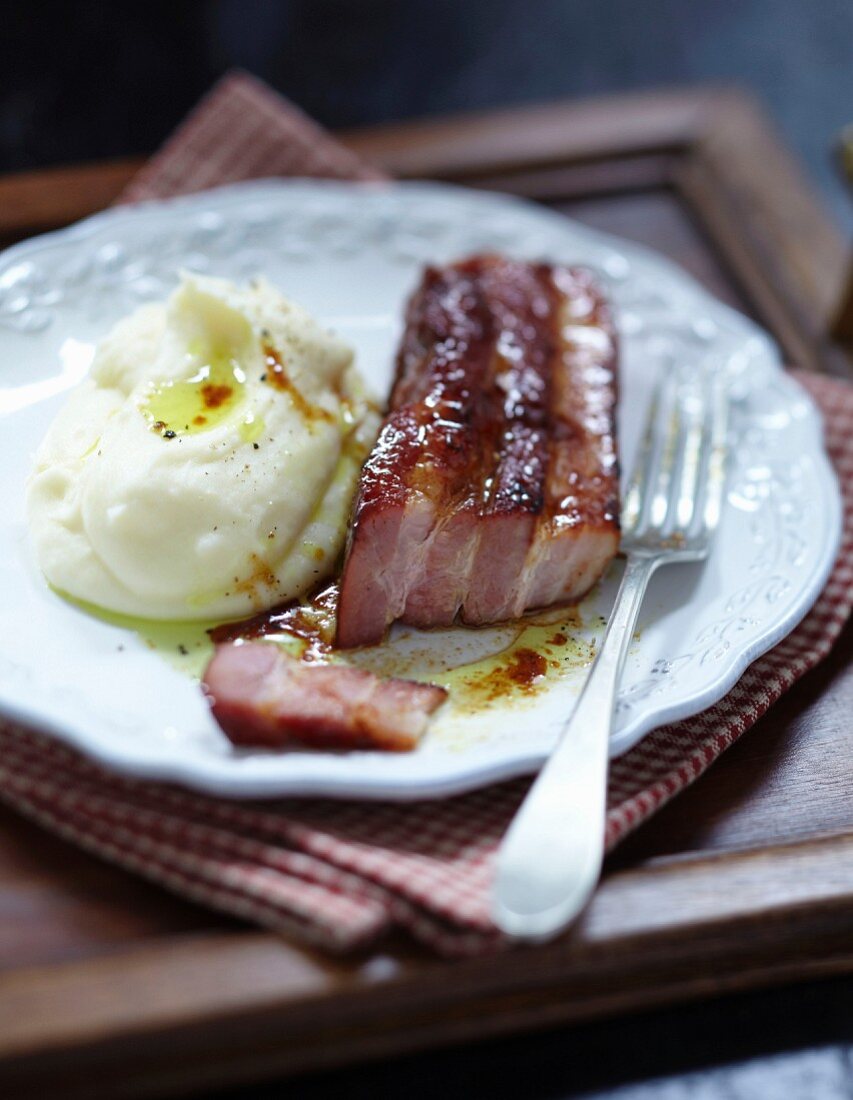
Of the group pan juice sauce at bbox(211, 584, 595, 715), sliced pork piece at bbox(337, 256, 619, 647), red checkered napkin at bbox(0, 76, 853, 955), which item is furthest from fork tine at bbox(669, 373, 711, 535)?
red checkered napkin at bbox(0, 76, 853, 955)

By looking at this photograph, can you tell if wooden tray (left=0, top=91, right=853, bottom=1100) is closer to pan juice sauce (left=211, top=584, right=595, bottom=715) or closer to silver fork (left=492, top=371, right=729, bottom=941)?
silver fork (left=492, top=371, right=729, bottom=941)

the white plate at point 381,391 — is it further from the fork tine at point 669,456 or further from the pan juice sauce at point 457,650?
the fork tine at point 669,456

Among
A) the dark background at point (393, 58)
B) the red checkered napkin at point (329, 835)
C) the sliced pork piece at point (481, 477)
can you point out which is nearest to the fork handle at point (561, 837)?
the red checkered napkin at point (329, 835)

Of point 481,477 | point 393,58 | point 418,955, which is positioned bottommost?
point 418,955

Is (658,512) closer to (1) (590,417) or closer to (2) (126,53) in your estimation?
(1) (590,417)

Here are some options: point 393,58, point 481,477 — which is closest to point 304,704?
point 481,477

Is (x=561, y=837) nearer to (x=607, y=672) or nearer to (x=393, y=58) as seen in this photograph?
(x=607, y=672)
